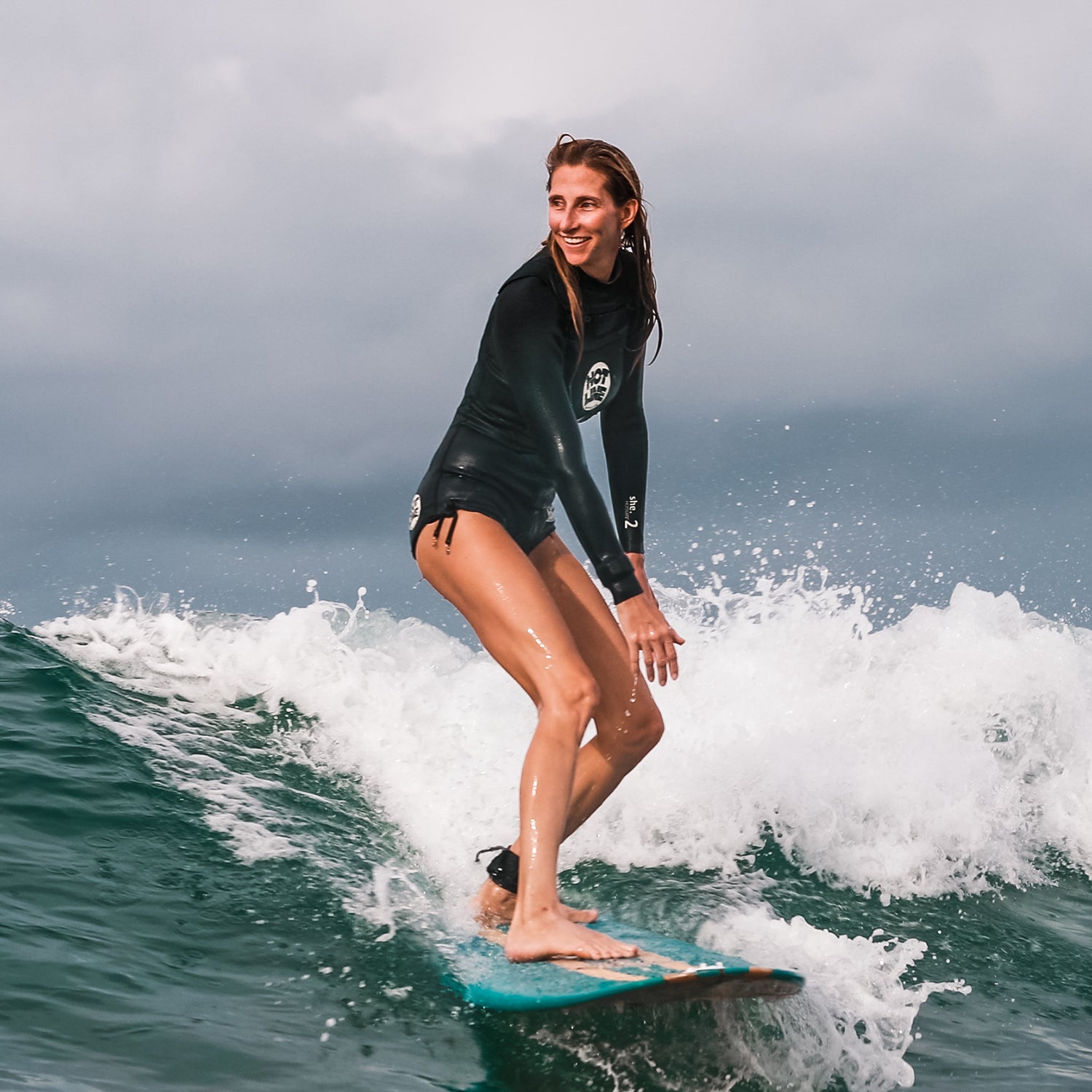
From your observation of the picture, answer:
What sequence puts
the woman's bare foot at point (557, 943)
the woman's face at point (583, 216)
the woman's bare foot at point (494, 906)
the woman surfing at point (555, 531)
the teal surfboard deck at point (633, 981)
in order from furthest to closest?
the woman's bare foot at point (494, 906), the woman's face at point (583, 216), the woman surfing at point (555, 531), the woman's bare foot at point (557, 943), the teal surfboard deck at point (633, 981)

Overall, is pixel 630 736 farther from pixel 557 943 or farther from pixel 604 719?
pixel 557 943

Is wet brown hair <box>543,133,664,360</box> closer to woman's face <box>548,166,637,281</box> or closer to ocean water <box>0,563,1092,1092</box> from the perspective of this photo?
woman's face <box>548,166,637,281</box>

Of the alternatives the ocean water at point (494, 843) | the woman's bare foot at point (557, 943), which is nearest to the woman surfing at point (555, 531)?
the woman's bare foot at point (557, 943)

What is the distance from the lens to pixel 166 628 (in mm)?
8258

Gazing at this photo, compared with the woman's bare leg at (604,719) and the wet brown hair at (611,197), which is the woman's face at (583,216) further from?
the woman's bare leg at (604,719)

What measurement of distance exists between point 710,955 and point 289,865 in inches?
81.4

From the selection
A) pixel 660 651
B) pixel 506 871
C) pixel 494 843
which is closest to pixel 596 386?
pixel 660 651

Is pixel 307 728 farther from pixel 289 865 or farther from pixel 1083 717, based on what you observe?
pixel 1083 717

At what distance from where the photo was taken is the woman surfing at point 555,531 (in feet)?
10.7

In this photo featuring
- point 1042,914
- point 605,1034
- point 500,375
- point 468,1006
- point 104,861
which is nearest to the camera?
point 605,1034

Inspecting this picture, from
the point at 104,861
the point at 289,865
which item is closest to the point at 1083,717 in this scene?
the point at 289,865

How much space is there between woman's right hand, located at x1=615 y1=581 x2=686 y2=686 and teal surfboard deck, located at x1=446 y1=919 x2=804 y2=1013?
83cm

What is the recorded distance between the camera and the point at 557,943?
2986 mm

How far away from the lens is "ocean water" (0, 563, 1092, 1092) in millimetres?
3004
